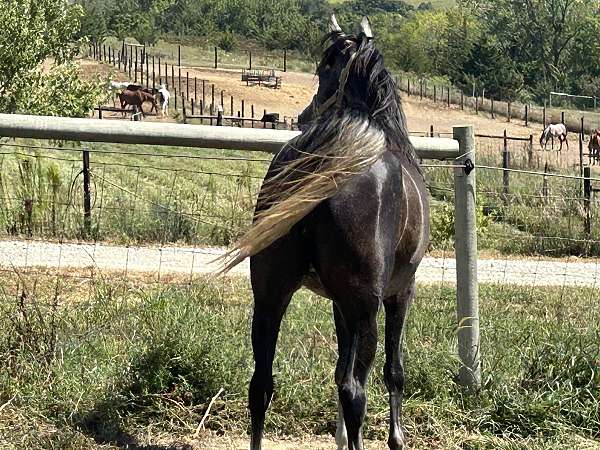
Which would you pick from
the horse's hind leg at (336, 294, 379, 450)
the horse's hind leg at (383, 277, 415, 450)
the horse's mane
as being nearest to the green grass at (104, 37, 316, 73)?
the horse's hind leg at (383, 277, 415, 450)

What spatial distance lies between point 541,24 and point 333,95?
8398 centimetres

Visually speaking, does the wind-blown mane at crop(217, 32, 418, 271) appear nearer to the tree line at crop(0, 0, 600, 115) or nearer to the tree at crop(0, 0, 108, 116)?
the tree at crop(0, 0, 108, 116)

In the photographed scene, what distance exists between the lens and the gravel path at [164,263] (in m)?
Answer: 9.62

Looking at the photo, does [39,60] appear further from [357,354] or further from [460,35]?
[460,35]

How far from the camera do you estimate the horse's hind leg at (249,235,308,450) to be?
383 centimetres

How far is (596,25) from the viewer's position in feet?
260

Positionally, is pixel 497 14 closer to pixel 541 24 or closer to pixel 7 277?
pixel 541 24

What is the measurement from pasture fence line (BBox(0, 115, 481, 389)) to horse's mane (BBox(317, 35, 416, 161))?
814mm

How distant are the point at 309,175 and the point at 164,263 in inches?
266

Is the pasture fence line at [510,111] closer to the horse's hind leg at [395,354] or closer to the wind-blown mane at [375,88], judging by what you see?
the horse's hind leg at [395,354]

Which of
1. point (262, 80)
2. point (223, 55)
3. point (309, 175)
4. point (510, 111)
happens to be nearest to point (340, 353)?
point (309, 175)

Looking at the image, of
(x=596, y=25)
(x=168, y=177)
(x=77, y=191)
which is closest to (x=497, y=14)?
(x=596, y=25)

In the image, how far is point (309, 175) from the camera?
12.7ft

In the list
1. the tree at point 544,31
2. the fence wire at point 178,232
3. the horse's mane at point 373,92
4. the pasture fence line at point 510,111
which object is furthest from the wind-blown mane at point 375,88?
the tree at point 544,31
